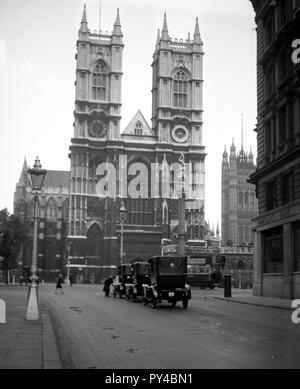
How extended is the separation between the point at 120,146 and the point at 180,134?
10.9 metres

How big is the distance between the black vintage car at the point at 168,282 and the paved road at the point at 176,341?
5.07 metres

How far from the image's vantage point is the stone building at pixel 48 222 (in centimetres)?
10962

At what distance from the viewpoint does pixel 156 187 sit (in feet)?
320

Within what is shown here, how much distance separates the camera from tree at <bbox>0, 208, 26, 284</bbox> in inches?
2672

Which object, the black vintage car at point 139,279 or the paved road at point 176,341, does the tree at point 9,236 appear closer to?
the black vintage car at point 139,279

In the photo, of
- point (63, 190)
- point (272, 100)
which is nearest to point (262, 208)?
point (272, 100)

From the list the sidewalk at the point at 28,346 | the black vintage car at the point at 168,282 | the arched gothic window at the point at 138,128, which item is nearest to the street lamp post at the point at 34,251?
the sidewalk at the point at 28,346

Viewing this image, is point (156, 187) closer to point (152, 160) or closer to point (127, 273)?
point (152, 160)

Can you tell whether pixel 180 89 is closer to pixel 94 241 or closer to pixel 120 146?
pixel 120 146

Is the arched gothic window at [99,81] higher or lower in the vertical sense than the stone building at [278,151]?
higher

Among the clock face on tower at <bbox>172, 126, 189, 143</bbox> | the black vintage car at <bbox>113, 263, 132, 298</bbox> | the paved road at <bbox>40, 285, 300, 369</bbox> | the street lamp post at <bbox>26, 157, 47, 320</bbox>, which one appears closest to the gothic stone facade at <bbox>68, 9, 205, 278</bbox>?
the clock face on tower at <bbox>172, 126, 189, 143</bbox>

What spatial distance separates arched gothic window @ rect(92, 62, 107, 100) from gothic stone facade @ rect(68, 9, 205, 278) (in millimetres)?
169

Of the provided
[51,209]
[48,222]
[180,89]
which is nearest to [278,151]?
[180,89]

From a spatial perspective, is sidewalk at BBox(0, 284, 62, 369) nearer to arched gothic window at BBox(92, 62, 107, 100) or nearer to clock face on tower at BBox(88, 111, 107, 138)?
clock face on tower at BBox(88, 111, 107, 138)
